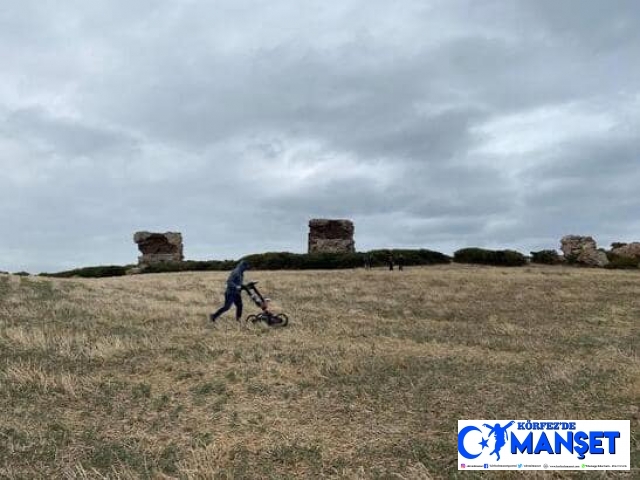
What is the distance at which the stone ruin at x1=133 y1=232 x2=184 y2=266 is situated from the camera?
50531mm

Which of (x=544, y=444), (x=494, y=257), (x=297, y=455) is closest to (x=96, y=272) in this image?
(x=494, y=257)

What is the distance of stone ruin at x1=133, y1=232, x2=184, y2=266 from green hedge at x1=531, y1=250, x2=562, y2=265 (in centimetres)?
3079

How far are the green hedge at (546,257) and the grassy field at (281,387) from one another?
2585 cm

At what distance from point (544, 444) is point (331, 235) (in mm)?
43683

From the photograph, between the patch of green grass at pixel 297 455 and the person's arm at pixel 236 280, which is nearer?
the patch of green grass at pixel 297 455

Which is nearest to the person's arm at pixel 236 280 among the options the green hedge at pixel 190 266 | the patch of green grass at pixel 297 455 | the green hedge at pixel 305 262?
the patch of green grass at pixel 297 455

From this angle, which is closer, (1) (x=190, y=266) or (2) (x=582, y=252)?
(2) (x=582, y=252)

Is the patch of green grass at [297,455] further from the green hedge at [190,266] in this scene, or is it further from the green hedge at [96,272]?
the green hedge at [96,272]

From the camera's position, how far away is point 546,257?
44.3m

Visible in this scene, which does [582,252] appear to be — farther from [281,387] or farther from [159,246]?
[281,387]

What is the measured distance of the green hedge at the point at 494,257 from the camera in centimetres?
4238

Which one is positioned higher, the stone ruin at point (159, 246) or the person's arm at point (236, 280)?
the stone ruin at point (159, 246)

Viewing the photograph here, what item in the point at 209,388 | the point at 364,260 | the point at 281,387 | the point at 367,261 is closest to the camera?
the point at 209,388

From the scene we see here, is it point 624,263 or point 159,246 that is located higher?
point 159,246
